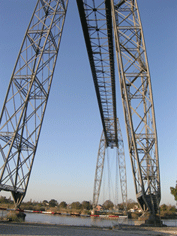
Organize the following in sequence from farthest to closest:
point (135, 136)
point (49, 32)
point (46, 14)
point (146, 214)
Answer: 1. point (46, 14)
2. point (49, 32)
3. point (135, 136)
4. point (146, 214)

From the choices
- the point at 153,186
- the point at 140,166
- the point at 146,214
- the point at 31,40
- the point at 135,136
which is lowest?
the point at 146,214

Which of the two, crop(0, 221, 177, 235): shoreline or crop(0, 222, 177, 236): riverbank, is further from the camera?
crop(0, 221, 177, 235): shoreline

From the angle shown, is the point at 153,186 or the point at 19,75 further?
the point at 19,75

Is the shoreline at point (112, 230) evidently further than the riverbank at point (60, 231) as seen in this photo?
Yes

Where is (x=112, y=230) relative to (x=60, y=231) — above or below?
below

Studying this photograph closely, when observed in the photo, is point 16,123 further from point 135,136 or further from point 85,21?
point 85,21

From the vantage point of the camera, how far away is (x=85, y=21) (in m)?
16.5

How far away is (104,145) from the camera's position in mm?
45219

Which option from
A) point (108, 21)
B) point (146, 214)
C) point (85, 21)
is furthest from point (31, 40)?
point (146, 214)

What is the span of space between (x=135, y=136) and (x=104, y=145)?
102 ft

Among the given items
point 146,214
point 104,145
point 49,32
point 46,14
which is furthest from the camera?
point 104,145

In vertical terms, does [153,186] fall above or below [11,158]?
below

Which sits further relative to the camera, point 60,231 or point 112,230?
point 112,230

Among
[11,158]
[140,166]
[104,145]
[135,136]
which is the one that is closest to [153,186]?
[140,166]
